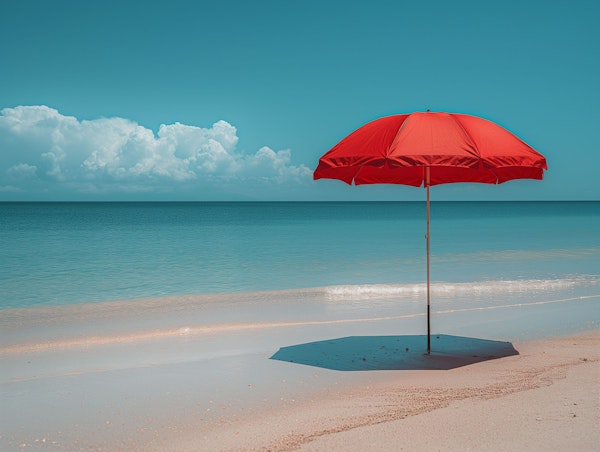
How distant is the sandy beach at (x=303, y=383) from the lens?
402 centimetres

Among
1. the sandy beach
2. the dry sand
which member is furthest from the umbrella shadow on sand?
the dry sand

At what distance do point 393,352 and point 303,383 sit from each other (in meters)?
1.58

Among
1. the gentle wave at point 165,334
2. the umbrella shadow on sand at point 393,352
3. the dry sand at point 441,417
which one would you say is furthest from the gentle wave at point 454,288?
the dry sand at point 441,417

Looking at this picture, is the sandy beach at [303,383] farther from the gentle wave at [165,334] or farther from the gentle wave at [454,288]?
the gentle wave at [454,288]

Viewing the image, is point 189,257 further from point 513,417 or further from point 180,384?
point 513,417

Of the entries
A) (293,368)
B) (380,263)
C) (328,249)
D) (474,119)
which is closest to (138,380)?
(293,368)

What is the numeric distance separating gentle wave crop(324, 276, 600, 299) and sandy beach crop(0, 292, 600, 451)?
2.35 metres

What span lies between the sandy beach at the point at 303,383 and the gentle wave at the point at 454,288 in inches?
92.7

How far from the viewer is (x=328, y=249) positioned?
81.3ft

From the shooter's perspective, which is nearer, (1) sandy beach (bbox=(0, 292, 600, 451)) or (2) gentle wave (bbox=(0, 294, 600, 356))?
(1) sandy beach (bbox=(0, 292, 600, 451))

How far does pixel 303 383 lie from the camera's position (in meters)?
5.38

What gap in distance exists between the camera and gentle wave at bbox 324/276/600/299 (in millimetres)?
11594

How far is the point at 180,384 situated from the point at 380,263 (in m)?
13.8

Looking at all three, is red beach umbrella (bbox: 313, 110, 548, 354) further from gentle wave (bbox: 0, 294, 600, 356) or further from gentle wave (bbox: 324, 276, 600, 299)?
gentle wave (bbox: 324, 276, 600, 299)
